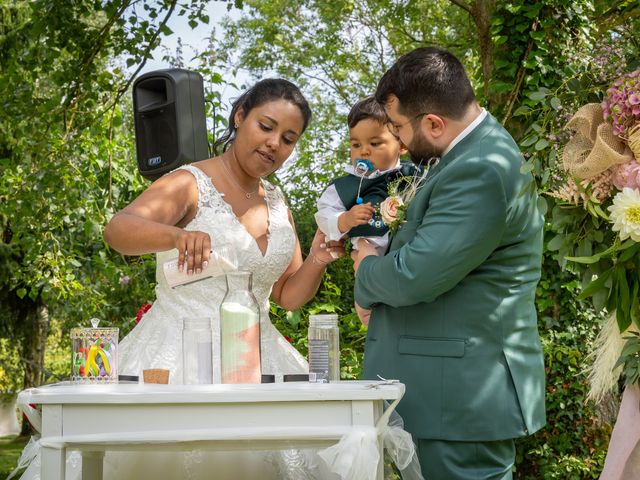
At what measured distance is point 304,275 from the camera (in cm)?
318

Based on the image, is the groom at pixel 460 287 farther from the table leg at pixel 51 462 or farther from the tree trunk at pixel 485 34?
the tree trunk at pixel 485 34

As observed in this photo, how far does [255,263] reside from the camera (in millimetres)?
3061

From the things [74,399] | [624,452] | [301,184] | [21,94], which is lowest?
[624,452]

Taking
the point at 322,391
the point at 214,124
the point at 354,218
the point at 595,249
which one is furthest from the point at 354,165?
the point at 214,124

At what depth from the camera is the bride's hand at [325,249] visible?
296cm

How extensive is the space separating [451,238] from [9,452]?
42.7ft

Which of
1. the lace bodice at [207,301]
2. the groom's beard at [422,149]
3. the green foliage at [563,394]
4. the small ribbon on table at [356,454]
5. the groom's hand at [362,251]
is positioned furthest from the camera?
the green foliage at [563,394]

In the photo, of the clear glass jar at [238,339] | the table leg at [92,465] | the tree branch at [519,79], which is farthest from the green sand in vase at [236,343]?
the tree branch at [519,79]

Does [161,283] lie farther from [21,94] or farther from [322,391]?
[21,94]

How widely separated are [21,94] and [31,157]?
875 millimetres

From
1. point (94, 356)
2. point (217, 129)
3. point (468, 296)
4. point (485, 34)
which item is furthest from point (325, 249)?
point (217, 129)

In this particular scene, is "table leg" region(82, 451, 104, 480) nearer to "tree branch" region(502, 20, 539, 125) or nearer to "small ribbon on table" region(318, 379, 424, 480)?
"small ribbon on table" region(318, 379, 424, 480)

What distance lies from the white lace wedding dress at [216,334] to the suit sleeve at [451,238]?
0.79m

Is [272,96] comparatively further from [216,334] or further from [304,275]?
[216,334]
